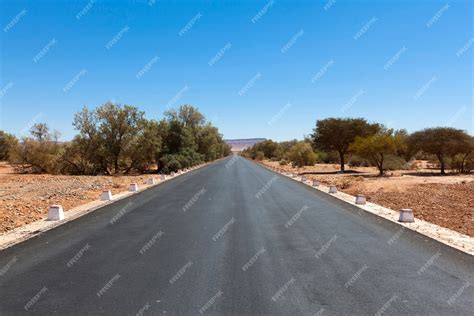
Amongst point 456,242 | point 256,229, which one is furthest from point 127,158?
point 456,242

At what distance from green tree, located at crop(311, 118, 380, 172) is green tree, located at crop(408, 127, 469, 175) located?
689 centimetres

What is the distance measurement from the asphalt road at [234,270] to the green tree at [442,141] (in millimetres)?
33298

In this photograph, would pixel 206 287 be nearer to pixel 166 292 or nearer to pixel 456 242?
pixel 166 292

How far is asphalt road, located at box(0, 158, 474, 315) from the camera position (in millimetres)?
5602

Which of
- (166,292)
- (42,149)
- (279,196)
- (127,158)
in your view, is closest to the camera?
(166,292)

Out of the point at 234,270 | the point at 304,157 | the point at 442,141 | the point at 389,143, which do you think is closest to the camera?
the point at 234,270

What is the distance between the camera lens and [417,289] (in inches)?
248

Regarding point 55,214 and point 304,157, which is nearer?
point 55,214

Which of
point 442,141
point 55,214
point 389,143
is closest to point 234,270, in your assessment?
point 55,214

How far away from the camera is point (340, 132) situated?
49469mm

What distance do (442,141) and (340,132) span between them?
1151 centimetres

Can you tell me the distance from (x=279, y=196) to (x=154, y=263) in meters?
13.0

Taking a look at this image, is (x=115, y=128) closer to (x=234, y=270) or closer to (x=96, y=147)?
(x=96, y=147)

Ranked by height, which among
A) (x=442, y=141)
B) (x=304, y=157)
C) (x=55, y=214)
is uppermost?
(x=442, y=141)
